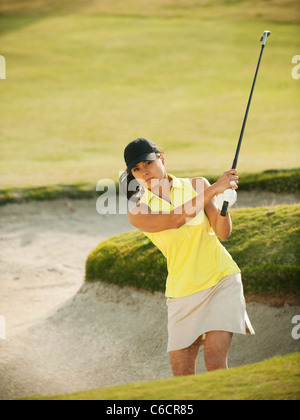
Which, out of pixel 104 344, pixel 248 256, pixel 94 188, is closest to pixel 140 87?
pixel 94 188

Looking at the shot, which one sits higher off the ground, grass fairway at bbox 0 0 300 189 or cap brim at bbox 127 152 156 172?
cap brim at bbox 127 152 156 172

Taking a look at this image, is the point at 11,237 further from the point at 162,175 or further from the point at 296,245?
the point at 162,175

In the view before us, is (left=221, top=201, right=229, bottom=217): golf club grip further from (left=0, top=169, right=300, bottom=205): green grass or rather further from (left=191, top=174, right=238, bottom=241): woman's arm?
(left=0, top=169, right=300, bottom=205): green grass

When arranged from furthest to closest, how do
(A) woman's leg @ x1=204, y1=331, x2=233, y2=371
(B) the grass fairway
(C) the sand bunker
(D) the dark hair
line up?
(B) the grass fairway
(C) the sand bunker
(D) the dark hair
(A) woman's leg @ x1=204, y1=331, x2=233, y2=371

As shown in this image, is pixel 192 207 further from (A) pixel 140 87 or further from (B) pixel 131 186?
(A) pixel 140 87

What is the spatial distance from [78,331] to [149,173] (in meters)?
3.03

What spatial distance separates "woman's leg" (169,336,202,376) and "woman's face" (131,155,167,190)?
3.46 ft

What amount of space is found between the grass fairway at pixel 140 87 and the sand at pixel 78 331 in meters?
3.01

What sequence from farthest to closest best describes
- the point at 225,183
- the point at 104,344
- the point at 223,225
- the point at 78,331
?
the point at 78,331
the point at 104,344
the point at 223,225
the point at 225,183

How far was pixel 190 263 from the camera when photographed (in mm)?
3779

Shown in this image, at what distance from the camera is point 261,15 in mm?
23203

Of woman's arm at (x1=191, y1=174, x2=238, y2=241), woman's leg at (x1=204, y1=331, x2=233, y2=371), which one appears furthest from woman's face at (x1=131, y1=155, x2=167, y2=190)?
woman's leg at (x1=204, y1=331, x2=233, y2=371)

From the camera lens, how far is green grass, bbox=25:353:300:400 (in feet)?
10.0

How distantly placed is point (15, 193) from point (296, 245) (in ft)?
18.7
